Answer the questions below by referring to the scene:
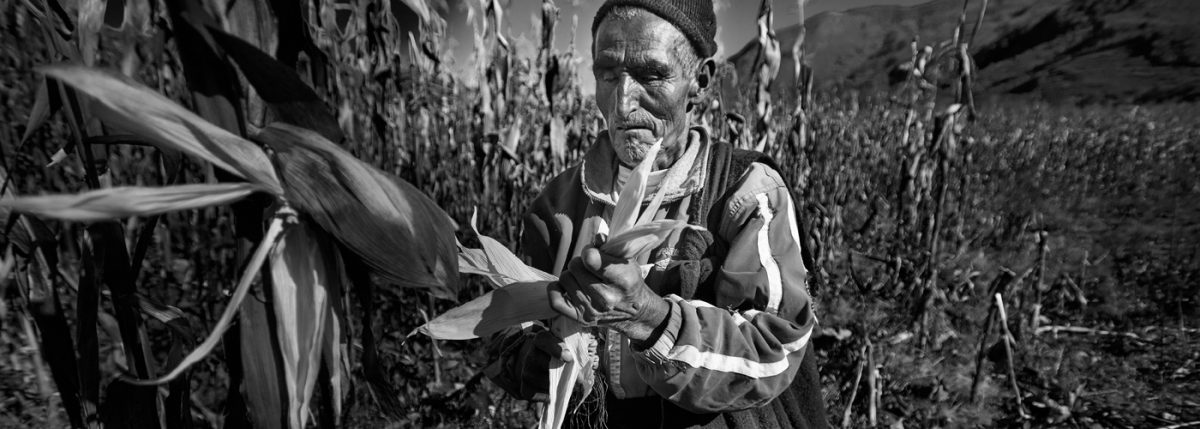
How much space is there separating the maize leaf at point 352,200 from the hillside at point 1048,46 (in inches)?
370

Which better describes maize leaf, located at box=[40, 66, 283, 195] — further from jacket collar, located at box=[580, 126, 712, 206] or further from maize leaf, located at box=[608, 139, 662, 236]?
jacket collar, located at box=[580, 126, 712, 206]

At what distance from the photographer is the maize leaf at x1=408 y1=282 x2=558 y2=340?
0.42 m

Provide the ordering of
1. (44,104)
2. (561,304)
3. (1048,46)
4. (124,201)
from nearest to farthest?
(124,201) < (44,104) < (561,304) < (1048,46)

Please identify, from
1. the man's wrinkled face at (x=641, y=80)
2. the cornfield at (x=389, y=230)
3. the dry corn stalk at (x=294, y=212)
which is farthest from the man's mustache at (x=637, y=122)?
the dry corn stalk at (x=294, y=212)

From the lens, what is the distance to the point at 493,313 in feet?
1.48

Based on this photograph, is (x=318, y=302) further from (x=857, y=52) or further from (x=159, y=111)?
(x=857, y=52)

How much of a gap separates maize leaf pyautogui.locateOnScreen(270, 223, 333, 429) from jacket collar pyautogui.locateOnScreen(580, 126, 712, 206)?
50cm

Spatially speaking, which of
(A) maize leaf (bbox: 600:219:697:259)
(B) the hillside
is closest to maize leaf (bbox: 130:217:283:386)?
(A) maize leaf (bbox: 600:219:697:259)

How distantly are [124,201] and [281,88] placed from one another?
86 millimetres

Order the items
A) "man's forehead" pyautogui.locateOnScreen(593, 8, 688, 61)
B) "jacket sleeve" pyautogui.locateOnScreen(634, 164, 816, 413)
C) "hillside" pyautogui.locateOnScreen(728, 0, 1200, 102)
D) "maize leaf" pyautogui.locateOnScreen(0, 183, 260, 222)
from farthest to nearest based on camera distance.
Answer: "hillside" pyautogui.locateOnScreen(728, 0, 1200, 102) < "man's forehead" pyautogui.locateOnScreen(593, 8, 688, 61) < "jacket sleeve" pyautogui.locateOnScreen(634, 164, 816, 413) < "maize leaf" pyautogui.locateOnScreen(0, 183, 260, 222)

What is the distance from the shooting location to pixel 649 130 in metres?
0.77

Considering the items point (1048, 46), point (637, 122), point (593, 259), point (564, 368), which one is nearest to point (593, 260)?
point (593, 259)

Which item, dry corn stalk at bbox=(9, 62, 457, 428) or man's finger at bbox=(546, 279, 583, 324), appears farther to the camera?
man's finger at bbox=(546, 279, 583, 324)

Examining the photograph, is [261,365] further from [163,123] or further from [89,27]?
[89,27]
